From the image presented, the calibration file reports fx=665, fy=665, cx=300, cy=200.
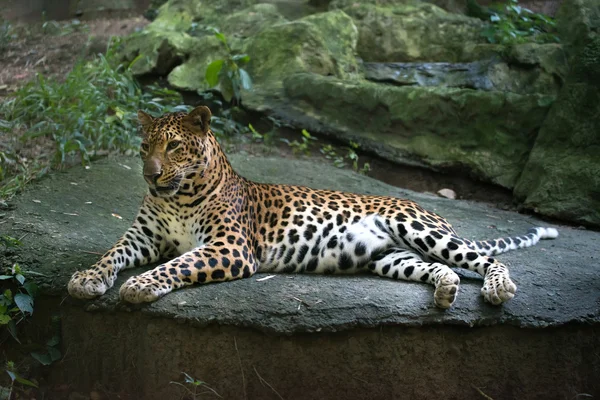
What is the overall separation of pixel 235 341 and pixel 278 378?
1.49ft

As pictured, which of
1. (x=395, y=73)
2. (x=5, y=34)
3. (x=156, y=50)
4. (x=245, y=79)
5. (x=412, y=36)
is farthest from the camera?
(x=412, y=36)

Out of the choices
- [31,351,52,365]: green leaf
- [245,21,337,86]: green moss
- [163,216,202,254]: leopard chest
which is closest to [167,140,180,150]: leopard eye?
[163,216,202,254]: leopard chest

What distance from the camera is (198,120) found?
20.1 feet

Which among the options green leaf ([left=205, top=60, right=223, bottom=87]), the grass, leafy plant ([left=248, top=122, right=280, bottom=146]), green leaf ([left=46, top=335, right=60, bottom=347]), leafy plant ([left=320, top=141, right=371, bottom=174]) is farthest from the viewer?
green leaf ([left=205, top=60, right=223, bottom=87])

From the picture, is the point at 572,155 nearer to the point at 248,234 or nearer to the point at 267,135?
the point at 267,135

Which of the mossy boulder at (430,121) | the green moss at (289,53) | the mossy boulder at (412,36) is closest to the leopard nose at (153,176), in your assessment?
the mossy boulder at (430,121)

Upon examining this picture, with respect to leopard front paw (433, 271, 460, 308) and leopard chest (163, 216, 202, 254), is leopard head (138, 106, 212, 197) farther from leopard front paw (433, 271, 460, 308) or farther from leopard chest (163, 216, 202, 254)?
leopard front paw (433, 271, 460, 308)

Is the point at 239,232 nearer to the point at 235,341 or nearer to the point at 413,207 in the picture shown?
the point at 235,341

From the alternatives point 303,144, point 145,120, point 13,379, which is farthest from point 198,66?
point 13,379

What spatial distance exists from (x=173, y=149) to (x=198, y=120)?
397 millimetres

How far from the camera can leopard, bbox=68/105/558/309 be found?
5.58 m

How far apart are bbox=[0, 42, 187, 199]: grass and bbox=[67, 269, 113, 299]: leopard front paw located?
111 inches

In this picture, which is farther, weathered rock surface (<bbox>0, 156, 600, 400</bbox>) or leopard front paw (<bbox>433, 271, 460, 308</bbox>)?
leopard front paw (<bbox>433, 271, 460, 308</bbox>)

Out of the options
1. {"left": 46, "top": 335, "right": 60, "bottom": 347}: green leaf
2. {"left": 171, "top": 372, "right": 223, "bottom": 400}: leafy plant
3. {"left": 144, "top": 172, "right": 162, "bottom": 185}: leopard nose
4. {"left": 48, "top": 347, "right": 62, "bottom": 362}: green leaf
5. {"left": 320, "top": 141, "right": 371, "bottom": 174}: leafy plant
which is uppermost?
{"left": 144, "top": 172, "right": 162, "bottom": 185}: leopard nose
